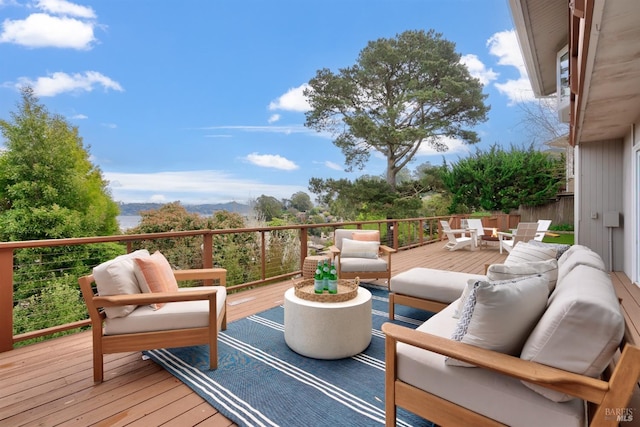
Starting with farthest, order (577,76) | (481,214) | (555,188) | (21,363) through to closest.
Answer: (481,214), (555,188), (577,76), (21,363)

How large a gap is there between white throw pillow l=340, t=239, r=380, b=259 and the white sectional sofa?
2958 mm

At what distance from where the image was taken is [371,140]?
42.3ft

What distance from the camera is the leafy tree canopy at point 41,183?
31.1ft

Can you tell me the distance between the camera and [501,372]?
129 centimetres

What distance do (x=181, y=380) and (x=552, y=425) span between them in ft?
7.07

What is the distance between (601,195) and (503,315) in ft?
18.7

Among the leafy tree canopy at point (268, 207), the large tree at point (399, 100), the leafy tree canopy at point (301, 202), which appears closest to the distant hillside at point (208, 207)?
the leafy tree canopy at point (268, 207)

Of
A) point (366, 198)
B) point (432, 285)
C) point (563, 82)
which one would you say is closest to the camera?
point (432, 285)

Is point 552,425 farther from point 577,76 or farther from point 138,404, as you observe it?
point 577,76

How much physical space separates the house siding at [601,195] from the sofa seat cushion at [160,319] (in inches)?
251

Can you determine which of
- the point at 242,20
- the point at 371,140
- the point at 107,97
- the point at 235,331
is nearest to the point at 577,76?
the point at 235,331

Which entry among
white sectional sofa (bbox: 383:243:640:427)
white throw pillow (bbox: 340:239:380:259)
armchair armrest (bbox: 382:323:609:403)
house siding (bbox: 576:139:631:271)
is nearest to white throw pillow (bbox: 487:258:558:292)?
white sectional sofa (bbox: 383:243:640:427)

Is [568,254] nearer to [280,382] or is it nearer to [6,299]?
[280,382]

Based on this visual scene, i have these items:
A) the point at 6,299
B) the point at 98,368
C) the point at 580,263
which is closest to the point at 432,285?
the point at 580,263
